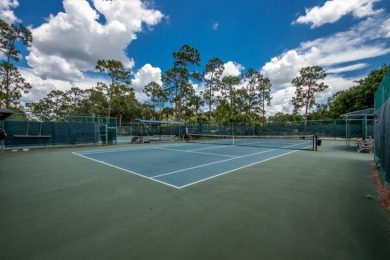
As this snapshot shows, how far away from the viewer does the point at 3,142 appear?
557 inches

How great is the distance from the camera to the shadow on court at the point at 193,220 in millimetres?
2502

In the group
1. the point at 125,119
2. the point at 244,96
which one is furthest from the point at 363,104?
the point at 125,119

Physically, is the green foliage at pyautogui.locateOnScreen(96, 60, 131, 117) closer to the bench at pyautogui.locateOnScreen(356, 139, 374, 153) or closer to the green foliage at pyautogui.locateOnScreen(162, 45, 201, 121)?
the green foliage at pyautogui.locateOnScreen(162, 45, 201, 121)

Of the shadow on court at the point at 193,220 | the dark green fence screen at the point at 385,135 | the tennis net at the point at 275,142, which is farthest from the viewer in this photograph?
the tennis net at the point at 275,142

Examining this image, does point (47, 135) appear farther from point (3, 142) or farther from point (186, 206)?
point (186, 206)

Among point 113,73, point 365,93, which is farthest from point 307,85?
point 113,73

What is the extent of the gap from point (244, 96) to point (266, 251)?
140 feet

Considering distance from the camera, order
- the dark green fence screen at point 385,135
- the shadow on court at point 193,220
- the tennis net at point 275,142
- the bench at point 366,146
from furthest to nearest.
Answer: the tennis net at point 275,142
the bench at point 366,146
the dark green fence screen at point 385,135
the shadow on court at point 193,220

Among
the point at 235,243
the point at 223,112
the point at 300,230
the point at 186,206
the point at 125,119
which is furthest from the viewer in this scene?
the point at 125,119

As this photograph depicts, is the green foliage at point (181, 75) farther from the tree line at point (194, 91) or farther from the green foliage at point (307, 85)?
the green foliage at point (307, 85)

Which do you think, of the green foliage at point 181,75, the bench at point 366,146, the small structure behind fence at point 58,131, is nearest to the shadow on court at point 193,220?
the bench at point 366,146

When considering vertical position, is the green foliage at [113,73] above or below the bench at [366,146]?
above

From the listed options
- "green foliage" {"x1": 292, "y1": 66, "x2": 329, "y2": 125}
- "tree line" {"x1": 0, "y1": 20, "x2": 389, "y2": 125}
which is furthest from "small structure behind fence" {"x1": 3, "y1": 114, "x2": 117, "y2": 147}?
"green foliage" {"x1": 292, "y1": 66, "x2": 329, "y2": 125}

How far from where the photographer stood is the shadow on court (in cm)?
250
